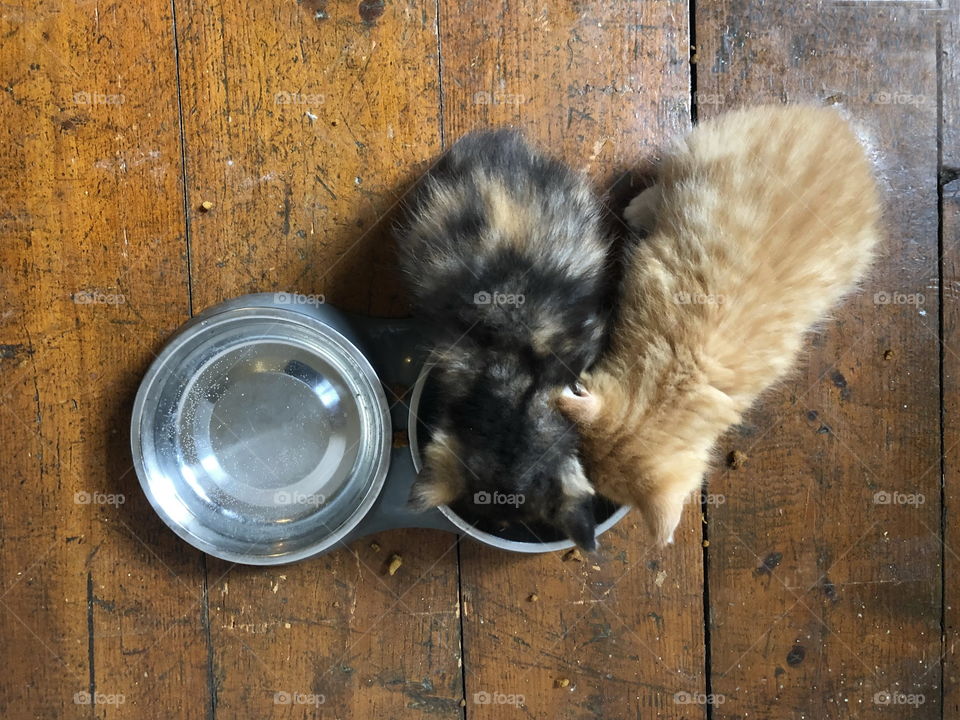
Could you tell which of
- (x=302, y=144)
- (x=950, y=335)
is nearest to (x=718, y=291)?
(x=950, y=335)

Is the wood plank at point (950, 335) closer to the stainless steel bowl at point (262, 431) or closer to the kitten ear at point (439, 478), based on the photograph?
the kitten ear at point (439, 478)

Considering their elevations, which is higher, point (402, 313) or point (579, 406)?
point (402, 313)

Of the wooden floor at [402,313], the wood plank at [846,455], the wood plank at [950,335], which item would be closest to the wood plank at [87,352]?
the wooden floor at [402,313]

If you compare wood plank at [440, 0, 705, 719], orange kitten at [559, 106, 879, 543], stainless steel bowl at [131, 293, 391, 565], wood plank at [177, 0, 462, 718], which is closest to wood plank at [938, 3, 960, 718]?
orange kitten at [559, 106, 879, 543]

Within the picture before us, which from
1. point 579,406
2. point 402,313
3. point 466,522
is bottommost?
point 466,522

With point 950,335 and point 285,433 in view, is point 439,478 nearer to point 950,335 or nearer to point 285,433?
point 285,433

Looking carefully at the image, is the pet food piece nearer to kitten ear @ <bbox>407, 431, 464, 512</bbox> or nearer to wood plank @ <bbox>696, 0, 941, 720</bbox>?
wood plank @ <bbox>696, 0, 941, 720</bbox>
